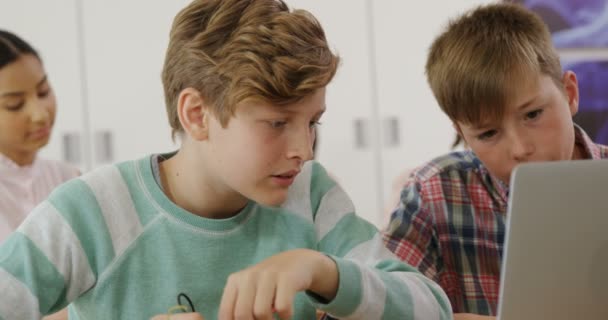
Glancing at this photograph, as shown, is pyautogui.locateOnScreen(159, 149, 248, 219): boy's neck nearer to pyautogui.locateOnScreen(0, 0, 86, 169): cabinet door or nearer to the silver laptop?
the silver laptop

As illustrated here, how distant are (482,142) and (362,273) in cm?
47

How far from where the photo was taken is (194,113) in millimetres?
1166

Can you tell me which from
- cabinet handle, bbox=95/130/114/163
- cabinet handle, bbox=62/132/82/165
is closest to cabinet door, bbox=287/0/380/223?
cabinet handle, bbox=95/130/114/163

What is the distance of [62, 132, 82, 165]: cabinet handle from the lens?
11.7 ft

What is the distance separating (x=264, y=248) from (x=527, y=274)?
418 mm

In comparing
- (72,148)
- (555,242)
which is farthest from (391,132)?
(555,242)

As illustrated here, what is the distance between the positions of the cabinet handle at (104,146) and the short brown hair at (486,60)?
2313 mm

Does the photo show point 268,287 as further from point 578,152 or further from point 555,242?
point 578,152

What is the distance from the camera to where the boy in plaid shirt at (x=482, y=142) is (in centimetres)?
136

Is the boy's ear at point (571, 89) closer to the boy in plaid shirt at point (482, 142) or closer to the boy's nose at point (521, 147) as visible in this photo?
the boy in plaid shirt at point (482, 142)

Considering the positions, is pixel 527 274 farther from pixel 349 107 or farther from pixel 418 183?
pixel 349 107

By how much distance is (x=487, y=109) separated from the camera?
1362 millimetres

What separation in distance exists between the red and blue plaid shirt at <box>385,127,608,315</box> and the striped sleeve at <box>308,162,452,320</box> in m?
0.23

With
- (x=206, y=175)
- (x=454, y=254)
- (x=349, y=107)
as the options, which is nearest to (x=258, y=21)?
(x=206, y=175)
